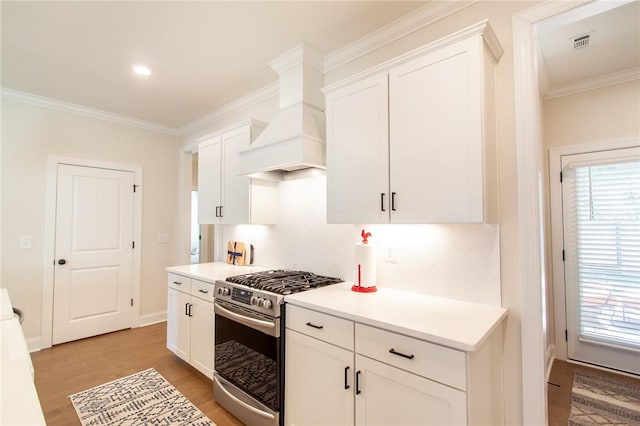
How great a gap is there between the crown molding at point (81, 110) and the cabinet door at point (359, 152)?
10.6ft

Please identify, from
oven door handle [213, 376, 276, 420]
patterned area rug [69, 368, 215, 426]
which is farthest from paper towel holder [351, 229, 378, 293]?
patterned area rug [69, 368, 215, 426]

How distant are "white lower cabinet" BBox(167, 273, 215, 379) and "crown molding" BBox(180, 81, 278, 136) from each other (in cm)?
197

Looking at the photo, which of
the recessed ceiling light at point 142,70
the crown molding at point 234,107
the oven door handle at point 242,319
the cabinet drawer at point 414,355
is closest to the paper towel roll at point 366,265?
the cabinet drawer at point 414,355

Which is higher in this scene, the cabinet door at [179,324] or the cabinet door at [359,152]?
the cabinet door at [359,152]

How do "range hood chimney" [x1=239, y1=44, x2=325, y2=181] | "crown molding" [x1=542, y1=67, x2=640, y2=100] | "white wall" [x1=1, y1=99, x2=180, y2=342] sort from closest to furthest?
"range hood chimney" [x1=239, y1=44, x2=325, y2=181] < "crown molding" [x1=542, y1=67, x2=640, y2=100] < "white wall" [x1=1, y1=99, x2=180, y2=342]

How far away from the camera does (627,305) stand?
273 cm

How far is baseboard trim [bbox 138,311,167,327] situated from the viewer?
4.14m

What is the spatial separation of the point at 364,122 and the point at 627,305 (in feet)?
9.72

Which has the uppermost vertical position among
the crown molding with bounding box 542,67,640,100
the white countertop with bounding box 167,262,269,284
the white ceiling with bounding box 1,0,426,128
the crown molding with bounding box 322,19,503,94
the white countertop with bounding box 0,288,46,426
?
the white ceiling with bounding box 1,0,426,128

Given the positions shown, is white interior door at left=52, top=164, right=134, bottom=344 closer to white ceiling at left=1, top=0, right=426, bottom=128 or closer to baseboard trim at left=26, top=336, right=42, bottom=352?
baseboard trim at left=26, top=336, right=42, bottom=352

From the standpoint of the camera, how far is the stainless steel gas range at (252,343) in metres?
1.93

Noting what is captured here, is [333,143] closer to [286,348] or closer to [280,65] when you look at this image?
[280,65]

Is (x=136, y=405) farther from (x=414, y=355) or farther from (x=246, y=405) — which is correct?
(x=414, y=355)

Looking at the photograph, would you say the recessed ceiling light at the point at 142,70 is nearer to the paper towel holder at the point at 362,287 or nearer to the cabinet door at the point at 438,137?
the cabinet door at the point at 438,137
